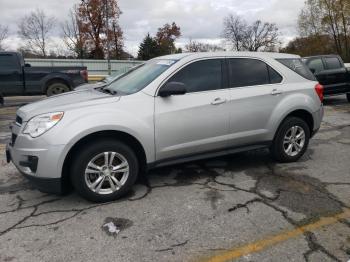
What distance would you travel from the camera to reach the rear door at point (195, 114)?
462cm

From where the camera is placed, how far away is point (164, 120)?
4582mm

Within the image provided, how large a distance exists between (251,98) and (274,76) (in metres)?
0.62

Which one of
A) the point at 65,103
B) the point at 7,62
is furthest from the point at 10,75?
the point at 65,103

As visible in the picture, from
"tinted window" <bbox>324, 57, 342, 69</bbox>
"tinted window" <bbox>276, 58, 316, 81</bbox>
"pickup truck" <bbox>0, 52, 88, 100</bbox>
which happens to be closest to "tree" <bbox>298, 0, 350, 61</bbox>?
"tinted window" <bbox>324, 57, 342, 69</bbox>

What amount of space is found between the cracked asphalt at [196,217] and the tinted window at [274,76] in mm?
1263

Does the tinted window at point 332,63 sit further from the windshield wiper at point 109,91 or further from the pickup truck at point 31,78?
the windshield wiper at point 109,91

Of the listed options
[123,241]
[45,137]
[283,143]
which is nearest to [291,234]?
[123,241]

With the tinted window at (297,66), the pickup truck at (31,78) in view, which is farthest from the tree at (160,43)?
the tinted window at (297,66)

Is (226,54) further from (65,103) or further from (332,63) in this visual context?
(332,63)

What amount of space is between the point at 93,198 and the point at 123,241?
0.95 m

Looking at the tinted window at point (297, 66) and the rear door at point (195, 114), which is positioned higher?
the tinted window at point (297, 66)

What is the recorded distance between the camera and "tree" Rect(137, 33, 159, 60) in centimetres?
5409

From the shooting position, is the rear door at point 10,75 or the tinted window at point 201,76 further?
the rear door at point 10,75

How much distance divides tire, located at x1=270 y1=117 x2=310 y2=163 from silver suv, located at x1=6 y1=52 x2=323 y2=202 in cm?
1
